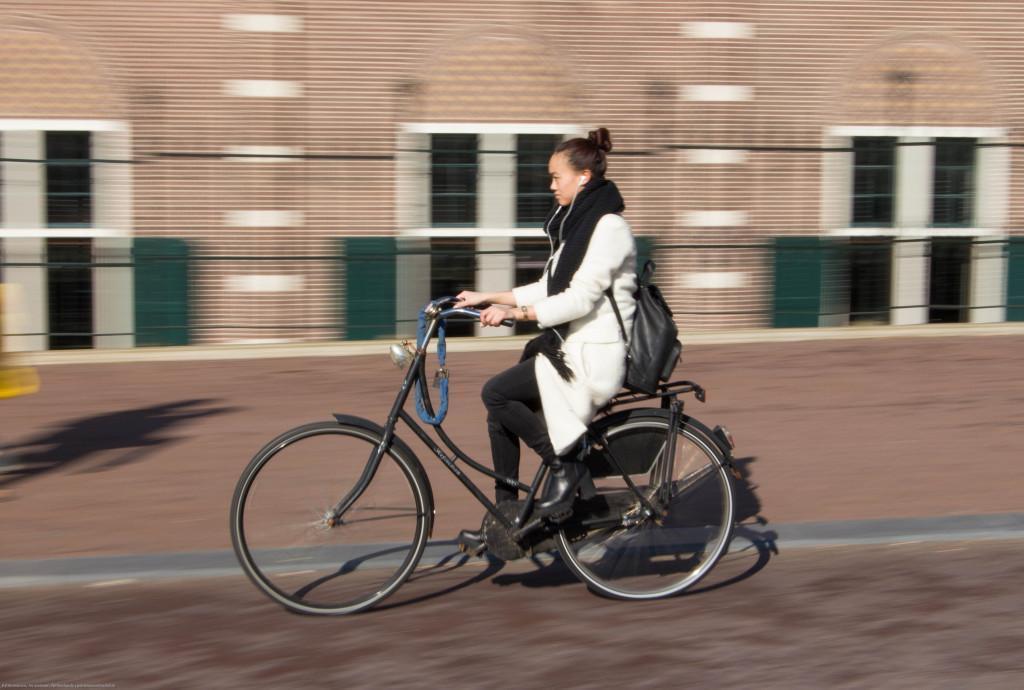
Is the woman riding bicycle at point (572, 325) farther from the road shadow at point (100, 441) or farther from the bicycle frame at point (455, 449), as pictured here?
the road shadow at point (100, 441)

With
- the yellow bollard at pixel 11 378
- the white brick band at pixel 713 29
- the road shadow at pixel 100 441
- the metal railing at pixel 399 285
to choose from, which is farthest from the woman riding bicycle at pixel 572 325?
the white brick band at pixel 713 29

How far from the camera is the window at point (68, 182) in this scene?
12.2m

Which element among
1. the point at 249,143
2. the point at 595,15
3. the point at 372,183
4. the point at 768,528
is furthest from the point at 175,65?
the point at 768,528

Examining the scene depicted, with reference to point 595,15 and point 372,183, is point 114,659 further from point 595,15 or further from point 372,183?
A: point 595,15

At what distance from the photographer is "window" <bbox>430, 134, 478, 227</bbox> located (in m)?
12.4

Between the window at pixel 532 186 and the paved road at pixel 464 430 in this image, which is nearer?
the paved road at pixel 464 430

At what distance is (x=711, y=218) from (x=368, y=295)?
11.9 feet

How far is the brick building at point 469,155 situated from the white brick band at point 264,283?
0.02 meters

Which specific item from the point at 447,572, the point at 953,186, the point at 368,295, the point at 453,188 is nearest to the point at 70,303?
the point at 368,295

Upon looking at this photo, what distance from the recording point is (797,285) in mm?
12773

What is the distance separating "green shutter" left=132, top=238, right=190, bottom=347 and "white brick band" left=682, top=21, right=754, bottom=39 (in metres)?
5.60

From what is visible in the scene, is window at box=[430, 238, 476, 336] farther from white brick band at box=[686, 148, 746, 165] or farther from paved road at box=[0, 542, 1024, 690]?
paved road at box=[0, 542, 1024, 690]

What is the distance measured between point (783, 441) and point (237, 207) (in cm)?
656

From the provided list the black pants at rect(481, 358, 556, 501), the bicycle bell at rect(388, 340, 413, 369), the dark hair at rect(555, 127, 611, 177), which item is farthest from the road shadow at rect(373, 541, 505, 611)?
the dark hair at rect(555, 127, 611, 177)
